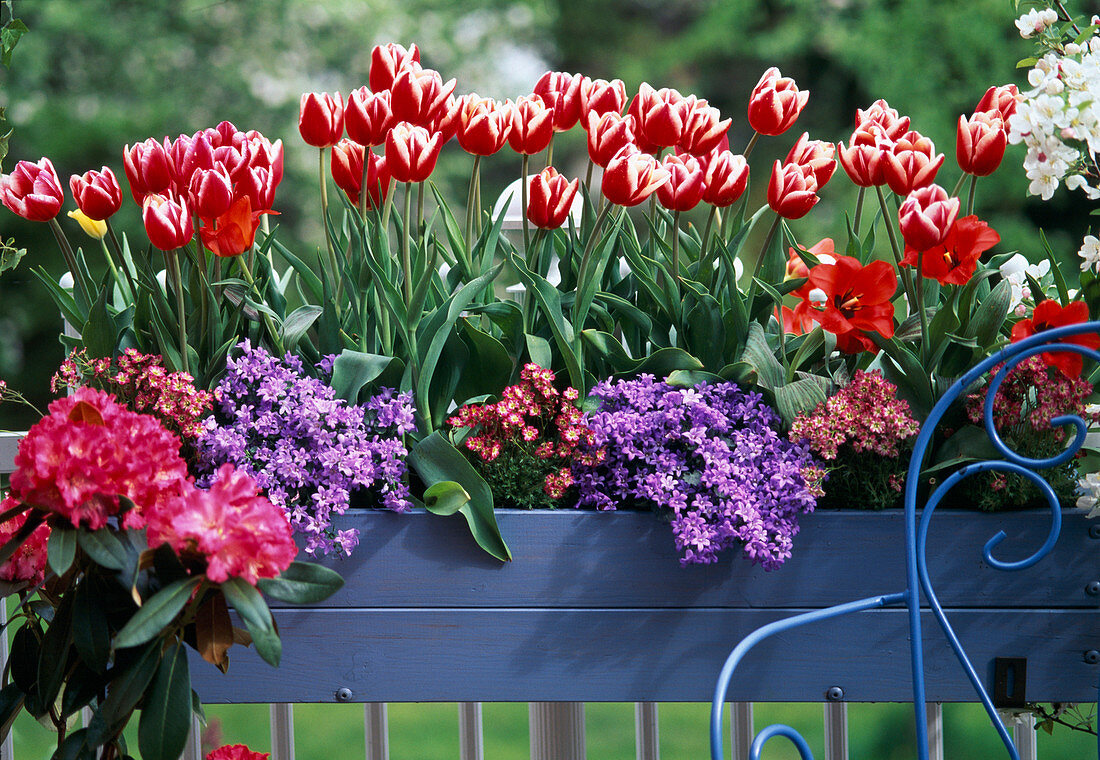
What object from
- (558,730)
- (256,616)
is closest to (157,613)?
(256,616)

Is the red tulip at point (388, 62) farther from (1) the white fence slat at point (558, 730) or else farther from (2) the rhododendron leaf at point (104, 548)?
(1) the white fence slat at point (558, 730)

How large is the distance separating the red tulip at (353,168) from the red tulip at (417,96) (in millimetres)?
84

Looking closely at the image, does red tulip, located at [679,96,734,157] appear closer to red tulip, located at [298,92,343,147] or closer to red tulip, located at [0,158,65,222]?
red tulip, located at [298,92,343,147]

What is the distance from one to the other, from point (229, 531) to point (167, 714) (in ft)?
0.54

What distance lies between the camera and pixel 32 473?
0.72m

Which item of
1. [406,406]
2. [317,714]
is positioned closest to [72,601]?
[406,406]

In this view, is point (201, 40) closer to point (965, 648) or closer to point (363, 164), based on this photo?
point (363, 164)

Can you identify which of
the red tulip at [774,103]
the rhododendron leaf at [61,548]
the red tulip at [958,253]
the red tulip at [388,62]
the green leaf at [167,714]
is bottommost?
the green leaf at [167,714]

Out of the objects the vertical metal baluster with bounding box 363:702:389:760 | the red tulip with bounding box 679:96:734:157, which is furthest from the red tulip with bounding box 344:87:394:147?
the vertical metal baluster with bounding box 363:702:389:760

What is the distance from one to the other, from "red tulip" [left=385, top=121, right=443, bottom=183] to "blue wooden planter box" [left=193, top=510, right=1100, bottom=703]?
0.37m

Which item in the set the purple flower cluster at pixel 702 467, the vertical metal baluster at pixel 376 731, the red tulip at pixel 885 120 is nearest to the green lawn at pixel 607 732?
the vertical metal baluster at pixel 376 731

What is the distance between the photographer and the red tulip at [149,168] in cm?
106

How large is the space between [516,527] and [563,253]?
0.38m

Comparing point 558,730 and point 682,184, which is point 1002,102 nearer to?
point 682,184
